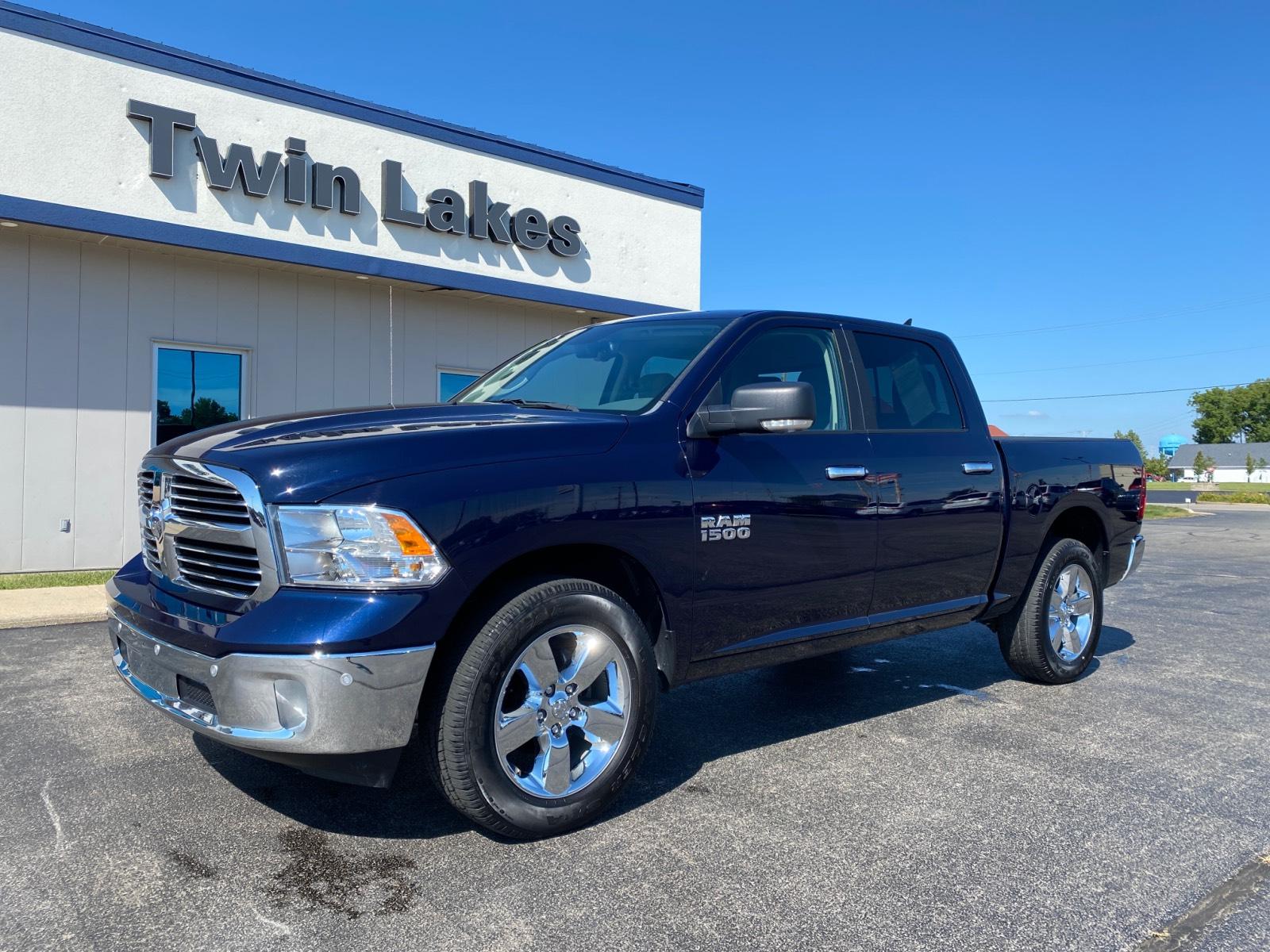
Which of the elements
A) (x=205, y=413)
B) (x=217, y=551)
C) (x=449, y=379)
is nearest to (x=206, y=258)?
(x=205, y=413)

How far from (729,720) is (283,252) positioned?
7.89 metres

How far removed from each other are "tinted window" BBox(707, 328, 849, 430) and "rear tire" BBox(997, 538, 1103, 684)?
6.13 ft

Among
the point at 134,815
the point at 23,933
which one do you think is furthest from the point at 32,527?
the point at 23,933

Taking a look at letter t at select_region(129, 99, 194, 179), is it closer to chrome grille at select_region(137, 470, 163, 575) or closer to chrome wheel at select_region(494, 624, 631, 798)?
chrome grille at select_region(137, 470, 163, 575)

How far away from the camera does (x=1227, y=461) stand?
117 metres

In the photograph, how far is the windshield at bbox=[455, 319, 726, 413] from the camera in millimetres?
4168

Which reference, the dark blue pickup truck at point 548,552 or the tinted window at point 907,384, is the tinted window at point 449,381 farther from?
the tinted window at point 907,384

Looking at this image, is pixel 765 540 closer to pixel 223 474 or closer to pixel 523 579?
pixel 523 579

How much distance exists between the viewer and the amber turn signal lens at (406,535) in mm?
3014

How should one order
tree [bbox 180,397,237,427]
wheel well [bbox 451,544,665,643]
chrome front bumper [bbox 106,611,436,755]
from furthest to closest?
tree [bbox 180,397,237,427], wheel well [bbox 451,544,665,643], chrome front bumper [bbox 106,611,436,755]

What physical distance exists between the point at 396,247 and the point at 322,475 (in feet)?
30.1

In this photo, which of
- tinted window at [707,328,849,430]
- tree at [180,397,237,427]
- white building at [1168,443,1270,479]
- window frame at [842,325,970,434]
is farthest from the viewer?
white building at [1168,443,1270,479]

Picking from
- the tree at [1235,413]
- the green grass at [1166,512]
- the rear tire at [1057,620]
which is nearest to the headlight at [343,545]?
the rear tire at [1057,620]

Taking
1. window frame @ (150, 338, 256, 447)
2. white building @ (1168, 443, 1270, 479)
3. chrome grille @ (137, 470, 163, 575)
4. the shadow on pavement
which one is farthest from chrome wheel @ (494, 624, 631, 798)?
white building @ (1168, 443, 1270, 479)
